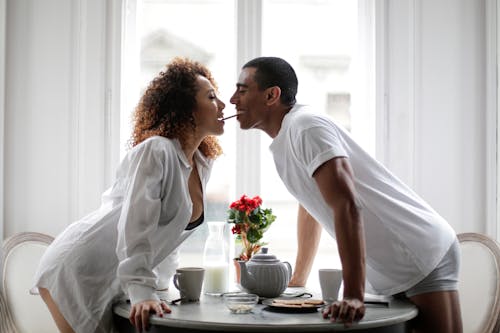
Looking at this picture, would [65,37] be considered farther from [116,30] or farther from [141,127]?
[141,127]

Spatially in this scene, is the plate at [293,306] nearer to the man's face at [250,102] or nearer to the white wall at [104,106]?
the man's face at [250,102]

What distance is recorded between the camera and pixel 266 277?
207cm

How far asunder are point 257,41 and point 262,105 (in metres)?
1.22

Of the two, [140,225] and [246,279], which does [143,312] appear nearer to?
[140,225]

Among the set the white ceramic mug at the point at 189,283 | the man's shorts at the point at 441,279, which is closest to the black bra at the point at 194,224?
the white ceramic mug at the point at 189,283

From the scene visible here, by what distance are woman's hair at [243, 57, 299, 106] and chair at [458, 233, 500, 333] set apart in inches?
52.8

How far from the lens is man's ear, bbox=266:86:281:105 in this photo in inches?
88.8

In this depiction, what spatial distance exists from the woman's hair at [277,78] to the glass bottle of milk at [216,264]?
0.51 metres

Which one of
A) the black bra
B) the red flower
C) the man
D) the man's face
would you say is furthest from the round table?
the red flower

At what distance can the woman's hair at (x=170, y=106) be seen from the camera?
216 centimetres

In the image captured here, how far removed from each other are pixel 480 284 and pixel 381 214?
4.07 feet

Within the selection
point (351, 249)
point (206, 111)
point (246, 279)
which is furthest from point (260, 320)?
point (206, 111)

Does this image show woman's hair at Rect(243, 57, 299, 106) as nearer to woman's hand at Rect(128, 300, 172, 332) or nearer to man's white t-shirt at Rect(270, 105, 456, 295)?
man's white t-shirt at Rect(270, 105, 456, 295)

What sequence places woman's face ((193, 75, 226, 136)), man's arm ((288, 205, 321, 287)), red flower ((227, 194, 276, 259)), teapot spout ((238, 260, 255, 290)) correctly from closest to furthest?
teapot spout ((238, 260, 255, 290)) < woman's face ((193, 75, 226, 136)) < man's arm ((288, 205, 321, 287)) < red flower ((227, 194, 276, 259))
